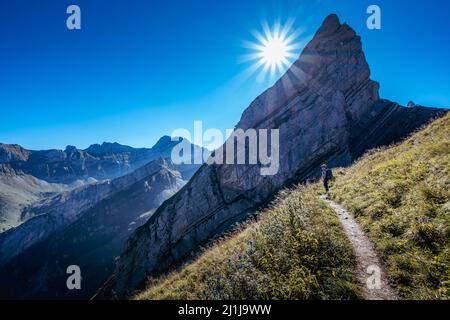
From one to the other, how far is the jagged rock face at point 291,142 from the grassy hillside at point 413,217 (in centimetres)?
2782

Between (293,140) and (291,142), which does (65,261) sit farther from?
(293,140)

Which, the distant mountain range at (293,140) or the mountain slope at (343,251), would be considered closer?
the mountain slope at (343,251)

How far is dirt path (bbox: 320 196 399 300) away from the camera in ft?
19.4

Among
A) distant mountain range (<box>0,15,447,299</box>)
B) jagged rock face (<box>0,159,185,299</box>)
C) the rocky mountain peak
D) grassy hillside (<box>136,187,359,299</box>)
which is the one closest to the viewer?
grassy hillside (<box>136,187,359,299</box>)

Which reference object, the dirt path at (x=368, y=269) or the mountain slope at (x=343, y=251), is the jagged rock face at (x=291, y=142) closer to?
the mountain slope at (x=343, y=251)

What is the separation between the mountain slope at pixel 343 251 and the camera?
6180 millimetres

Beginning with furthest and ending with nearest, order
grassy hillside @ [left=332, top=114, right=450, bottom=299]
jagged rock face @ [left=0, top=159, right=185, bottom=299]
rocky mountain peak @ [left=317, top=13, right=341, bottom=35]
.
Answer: jagged rock face @ [left=0, top=159, right=185, bottom=299] < rocky mountain peak @ [left=317, top=13, right=341, bottom=35] < grassy hillside @ [left=332, top=114, right=450, bottom=299]

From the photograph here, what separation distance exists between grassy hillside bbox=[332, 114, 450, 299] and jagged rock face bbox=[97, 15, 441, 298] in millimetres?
27822

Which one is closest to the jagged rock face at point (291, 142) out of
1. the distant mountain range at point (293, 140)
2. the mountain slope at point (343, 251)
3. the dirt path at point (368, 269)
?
the distant mountain range at point (293, 140)

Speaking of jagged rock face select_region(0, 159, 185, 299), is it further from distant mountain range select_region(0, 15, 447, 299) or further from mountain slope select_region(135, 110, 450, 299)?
mountain slope select_region(135, 110, 450, 299)

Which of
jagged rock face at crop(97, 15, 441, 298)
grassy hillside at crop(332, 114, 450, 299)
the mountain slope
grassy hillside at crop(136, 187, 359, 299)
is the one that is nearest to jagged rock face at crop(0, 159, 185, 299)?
jagged rock face at crop(97, 15, 441, 298)

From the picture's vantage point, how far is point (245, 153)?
47.4 metres

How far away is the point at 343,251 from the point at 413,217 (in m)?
2.74

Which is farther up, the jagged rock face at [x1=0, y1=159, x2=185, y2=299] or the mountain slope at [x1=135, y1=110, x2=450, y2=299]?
the mountain slope at [x1=135, y1=110, x2=450, y2=299]
